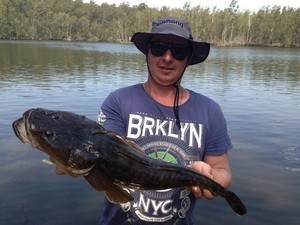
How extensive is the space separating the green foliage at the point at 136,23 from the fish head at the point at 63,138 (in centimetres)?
12661

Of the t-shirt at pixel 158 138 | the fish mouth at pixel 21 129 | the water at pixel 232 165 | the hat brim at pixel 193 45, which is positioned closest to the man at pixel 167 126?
the t-shirt at pixel 158 138

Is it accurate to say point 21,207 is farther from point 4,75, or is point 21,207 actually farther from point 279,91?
point 4,75

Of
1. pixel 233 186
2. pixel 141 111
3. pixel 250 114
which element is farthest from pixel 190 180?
pixel 250 114

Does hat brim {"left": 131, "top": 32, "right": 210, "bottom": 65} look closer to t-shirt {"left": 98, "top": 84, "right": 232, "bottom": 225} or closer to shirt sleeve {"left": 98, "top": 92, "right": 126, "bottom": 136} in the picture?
t-shirt {"left": 98, "top": 84, "right": 232, "bottom": 225}

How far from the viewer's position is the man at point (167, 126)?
3566mm

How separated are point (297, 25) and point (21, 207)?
409ft

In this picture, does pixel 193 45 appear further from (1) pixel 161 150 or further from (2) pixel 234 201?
(2) pixel 234 201

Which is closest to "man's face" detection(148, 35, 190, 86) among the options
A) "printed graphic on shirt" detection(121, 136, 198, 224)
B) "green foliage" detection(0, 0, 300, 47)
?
"printed graphic on shirt" detection(121, 136, 198, 224)

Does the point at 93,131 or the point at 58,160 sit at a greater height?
the point at 93,131

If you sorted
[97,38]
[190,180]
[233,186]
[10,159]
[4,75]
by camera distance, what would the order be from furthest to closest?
[97,38] → [4,75] → [10,159] → [233,186] → [190,180]

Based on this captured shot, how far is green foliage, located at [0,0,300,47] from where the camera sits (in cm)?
12669

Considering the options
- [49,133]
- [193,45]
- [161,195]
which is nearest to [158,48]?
[193,45]

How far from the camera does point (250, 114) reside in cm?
1916

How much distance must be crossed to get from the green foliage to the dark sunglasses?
4924 inches
